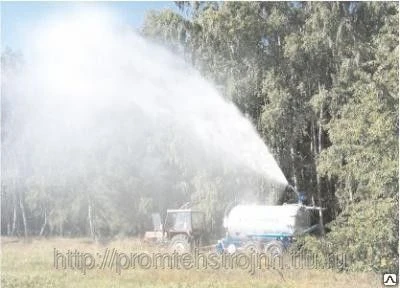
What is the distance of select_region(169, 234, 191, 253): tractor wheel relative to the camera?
20656 millimetres

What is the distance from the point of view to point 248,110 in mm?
24703

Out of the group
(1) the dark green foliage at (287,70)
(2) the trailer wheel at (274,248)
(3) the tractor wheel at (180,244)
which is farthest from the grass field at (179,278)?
(3) the tractor wheel at (180,244)

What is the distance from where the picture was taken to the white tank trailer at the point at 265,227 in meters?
19.2

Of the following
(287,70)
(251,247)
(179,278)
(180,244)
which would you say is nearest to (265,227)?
(251,247)

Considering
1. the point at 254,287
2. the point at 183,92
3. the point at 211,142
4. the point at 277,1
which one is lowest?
the point at 254,287

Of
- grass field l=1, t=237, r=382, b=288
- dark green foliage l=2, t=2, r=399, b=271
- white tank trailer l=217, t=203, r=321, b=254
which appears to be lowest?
grass field l=1, t=237, r=382, b=288

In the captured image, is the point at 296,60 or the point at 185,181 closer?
the point at 296,60

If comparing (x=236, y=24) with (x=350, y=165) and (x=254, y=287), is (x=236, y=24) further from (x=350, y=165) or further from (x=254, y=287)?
(x=254, y=287)

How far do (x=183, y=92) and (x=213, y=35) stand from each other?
2577 mm

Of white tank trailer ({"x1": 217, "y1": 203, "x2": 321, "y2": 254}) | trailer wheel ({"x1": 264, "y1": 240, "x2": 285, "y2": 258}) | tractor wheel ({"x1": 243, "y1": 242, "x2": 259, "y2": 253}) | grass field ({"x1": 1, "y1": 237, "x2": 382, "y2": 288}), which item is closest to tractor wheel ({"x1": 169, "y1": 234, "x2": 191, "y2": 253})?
white tank trailer ({"x1": 217, "y1": 203, "x2": 321, "y2": 254})

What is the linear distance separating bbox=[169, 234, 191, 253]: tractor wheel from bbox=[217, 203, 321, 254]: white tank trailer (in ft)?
4.59

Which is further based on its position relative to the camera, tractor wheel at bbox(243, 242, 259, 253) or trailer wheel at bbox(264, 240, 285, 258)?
tractor wheel at bbox(243, 242, 259, 253)

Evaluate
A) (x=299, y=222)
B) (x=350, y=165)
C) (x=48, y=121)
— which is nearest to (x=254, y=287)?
(x=350, y=165)

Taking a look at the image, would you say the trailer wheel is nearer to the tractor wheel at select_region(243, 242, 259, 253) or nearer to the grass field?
the tractor wheel at select_region(243, 242, 259, 253)
